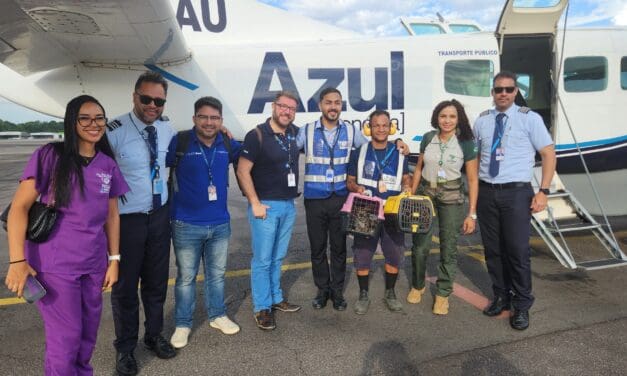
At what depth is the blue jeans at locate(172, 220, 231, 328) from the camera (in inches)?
123

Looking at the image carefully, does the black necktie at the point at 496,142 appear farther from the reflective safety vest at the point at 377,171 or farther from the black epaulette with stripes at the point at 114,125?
the black epaulette with stripes at the point at 114,125

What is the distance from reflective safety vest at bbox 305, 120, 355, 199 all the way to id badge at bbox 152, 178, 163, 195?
4.23 feet

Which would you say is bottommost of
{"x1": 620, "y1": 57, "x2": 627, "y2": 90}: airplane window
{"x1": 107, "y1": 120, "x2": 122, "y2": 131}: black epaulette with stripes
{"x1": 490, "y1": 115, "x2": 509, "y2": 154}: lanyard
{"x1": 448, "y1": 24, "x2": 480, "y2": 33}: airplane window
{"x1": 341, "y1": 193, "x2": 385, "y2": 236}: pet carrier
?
{"x1": 341, "y1": 193, "x2": 385, "y2": 236}: pet carrier

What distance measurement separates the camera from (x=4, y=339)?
3377 mm

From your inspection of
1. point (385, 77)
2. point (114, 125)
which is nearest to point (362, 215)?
point (114, 125)

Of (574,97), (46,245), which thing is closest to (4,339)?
(46,245)

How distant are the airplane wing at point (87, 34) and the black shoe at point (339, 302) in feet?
10.4

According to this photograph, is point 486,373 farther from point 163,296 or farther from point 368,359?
point 163,296

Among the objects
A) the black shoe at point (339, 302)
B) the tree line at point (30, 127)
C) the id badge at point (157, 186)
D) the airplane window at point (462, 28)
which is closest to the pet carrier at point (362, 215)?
the black shoe at point (339, 302)

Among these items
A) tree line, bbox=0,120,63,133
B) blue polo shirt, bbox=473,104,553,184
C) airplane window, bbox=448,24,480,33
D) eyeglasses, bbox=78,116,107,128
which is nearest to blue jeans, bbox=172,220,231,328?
eyeglasses, bbox=78,116,107,128

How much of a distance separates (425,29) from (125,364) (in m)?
6.36

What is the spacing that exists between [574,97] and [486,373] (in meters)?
4.58

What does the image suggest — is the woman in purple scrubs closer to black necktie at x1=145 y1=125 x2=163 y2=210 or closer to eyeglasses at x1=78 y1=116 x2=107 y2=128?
eyeglasses at x1=78 y1=116 x2=107 y2=128

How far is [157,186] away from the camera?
284 centimetres
